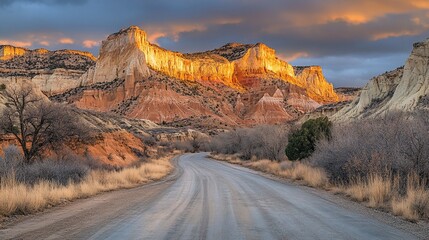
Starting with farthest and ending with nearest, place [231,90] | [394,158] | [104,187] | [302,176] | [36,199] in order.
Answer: [231,90]
[302,176]
[104,187]
[394,158]
[36,199]

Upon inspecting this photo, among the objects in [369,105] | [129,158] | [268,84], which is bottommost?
[129,158]

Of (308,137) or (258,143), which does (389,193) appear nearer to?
(308,137)

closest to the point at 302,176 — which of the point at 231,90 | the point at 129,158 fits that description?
the point at 129,158

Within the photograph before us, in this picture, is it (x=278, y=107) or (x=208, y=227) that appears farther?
(x=278, y=107)

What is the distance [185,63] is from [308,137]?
129 m

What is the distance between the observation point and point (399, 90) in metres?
56.5

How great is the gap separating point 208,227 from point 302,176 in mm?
16636

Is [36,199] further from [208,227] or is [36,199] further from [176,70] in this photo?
[176,70]

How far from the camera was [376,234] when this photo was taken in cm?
862

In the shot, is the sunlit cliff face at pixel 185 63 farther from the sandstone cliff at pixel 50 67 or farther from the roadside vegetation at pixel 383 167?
the roadside vegetation at pixel 383 167

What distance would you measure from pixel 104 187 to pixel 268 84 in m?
151

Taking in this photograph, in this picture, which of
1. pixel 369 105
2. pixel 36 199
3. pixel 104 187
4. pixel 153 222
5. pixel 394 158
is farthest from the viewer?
pixel 369 105

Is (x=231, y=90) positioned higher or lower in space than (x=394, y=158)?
higher

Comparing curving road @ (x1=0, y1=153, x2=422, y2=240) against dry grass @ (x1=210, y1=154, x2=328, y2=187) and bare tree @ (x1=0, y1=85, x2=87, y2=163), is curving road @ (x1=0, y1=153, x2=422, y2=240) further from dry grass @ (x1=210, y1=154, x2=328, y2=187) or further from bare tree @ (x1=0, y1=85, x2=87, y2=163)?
bare tree @ (x1=0, y1=85, x2=87, y2=163)
